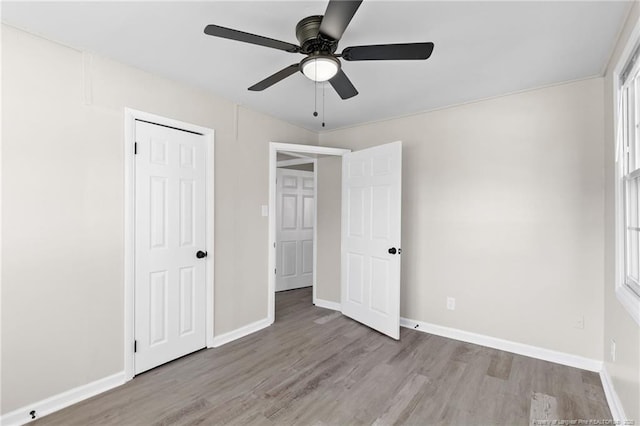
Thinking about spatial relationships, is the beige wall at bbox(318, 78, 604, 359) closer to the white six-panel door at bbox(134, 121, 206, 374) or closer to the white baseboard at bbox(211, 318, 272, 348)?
the white baseboard at bbox(211, 318, 272, 348)

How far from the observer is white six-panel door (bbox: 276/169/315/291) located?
5262mm

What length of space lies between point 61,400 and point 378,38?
A: 320 centimetres

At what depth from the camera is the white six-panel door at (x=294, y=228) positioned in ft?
17.3

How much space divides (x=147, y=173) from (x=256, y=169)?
119 cm

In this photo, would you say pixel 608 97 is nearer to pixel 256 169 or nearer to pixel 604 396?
pixel 604 396

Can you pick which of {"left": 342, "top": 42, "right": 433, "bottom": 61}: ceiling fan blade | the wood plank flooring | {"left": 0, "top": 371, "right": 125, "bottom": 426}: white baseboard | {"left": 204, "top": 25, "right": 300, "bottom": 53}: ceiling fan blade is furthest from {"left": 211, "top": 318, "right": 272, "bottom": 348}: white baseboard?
{"left": 342, "top": 42, "right": 433, "bottom": 61}: ceiling fan blade

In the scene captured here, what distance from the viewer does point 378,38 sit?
209 cm

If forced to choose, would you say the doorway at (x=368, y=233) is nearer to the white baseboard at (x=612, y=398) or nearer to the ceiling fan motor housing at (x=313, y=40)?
the white baseboard at (x=612, y=398)

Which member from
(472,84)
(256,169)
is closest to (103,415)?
(256,169)

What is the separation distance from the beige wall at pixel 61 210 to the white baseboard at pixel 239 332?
0.88m

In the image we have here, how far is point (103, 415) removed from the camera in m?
2.06

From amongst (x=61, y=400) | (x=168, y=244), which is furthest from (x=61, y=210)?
(x=61, y=400)

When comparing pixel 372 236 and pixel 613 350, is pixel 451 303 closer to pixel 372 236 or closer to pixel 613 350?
pixel 372 236

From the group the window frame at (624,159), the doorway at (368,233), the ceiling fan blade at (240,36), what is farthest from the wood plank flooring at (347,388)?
the ceiling fan blade at (240,36)
